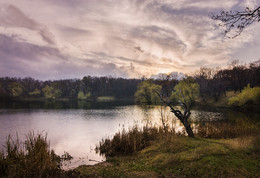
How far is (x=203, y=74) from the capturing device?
326ft

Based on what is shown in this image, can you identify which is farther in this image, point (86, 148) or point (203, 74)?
point (203, 74)

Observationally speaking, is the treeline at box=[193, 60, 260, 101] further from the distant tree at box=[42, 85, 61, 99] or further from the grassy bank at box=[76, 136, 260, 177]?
A: the distant tree at box=[42, 85, 61, 99]

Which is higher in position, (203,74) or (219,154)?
(203,74)

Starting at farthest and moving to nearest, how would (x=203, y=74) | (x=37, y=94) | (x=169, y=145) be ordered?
(x=37, y=94), (x=203, y=74), (x=169, y=145)

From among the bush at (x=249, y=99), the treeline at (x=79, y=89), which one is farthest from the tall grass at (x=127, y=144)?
the treeline at (x=79, y=89)

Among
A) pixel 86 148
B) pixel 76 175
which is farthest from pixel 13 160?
pixel 86 148

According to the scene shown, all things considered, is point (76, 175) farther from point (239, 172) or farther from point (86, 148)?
point (86, 148)

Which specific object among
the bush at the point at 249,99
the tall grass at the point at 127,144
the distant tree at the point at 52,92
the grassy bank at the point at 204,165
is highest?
the distant tree at the point at 52,92

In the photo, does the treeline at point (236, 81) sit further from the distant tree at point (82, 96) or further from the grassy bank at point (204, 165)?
the distant tree at point (82, 96)

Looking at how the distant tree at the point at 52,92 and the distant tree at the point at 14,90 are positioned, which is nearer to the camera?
the distant tree at the point at 14,90

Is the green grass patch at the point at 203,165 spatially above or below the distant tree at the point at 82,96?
below

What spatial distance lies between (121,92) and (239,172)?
149 m

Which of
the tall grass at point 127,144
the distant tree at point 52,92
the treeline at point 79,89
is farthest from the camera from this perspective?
the treeline at point 79,89

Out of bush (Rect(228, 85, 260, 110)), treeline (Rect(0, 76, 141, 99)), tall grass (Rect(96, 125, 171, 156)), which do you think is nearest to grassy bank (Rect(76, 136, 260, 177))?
tall grass (Rect(96, 125, 171, 156))
